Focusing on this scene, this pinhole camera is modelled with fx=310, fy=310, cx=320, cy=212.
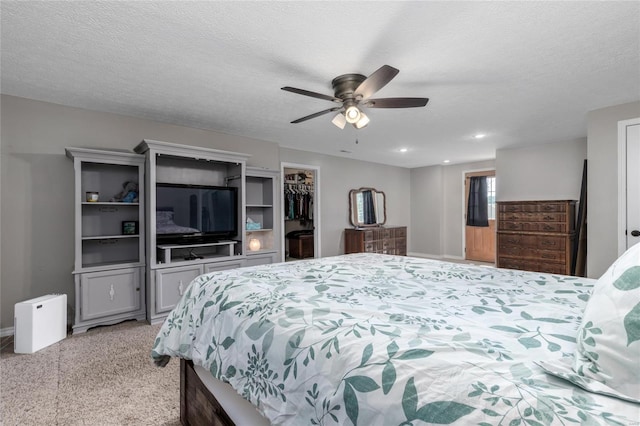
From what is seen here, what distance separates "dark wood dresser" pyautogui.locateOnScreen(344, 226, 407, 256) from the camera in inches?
249

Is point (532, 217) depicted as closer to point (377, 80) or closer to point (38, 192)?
point (377, 80)

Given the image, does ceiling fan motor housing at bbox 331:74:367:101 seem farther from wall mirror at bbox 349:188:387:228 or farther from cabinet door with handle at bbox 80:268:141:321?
wall mirror at bbox 349:188:387:228

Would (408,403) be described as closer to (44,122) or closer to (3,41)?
(3,41)

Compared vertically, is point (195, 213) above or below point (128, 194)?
below

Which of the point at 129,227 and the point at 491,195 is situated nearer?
the point at 129,227

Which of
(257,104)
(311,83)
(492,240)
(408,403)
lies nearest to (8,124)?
(257,104)

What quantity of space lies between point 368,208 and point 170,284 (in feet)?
14.9

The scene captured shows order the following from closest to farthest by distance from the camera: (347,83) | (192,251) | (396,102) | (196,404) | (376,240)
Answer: (196,404)
(396,102)
(347,83)
(192,251)
(376,240)

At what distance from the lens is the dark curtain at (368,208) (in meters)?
6.91

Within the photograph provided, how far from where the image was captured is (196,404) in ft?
5.29

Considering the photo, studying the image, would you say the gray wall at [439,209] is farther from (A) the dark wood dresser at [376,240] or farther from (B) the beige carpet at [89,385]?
(B) the beige carpet at [89,385]

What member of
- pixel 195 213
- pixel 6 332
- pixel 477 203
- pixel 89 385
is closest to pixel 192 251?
pixel 195 213

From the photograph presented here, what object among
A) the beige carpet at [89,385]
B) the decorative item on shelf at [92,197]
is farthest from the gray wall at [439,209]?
the decorative item on shelf at [92,197]

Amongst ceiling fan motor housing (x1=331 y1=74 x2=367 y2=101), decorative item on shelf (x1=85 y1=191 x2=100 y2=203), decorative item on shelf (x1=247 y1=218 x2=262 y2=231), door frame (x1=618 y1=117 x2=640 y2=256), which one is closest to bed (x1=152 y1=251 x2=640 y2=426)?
ceiling fan motor housing (x1=331 y1=74 x2=367 y2=101)
